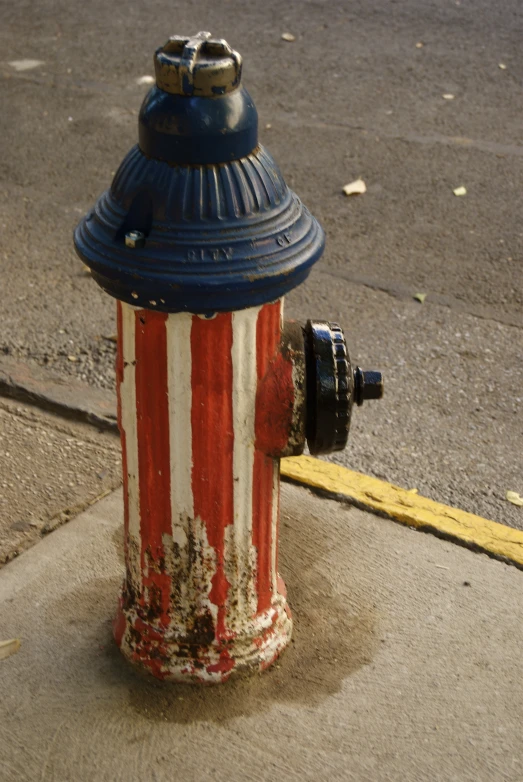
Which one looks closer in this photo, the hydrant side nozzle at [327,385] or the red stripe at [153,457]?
the red stripe at [153,457]

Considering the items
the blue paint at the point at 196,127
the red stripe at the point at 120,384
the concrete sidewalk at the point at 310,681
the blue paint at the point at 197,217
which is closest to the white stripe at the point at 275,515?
the concrete sidewalk at the point at 310,681

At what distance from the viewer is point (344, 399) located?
2.15 meters

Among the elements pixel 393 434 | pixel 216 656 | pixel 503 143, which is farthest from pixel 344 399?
pixel 503 143

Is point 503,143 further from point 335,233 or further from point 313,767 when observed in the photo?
point 313,767

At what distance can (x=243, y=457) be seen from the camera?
2160 mm

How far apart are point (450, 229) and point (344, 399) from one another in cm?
314

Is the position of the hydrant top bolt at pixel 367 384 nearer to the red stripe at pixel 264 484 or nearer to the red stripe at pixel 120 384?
the red stripe at pixel 264 484

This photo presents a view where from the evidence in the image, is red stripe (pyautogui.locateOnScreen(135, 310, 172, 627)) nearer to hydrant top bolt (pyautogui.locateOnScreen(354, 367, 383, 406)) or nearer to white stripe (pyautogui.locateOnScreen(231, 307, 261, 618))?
white stripe (pyautogui.locateOnScreen(231, 307, 261, 618))

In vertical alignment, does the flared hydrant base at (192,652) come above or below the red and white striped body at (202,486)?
below

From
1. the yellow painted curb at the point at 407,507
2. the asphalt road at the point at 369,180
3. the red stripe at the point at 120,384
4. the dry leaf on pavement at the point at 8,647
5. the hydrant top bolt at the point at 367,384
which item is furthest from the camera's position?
the asphalt road at the point at 369,180

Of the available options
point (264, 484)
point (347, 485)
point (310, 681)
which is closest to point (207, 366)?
point (264, 484)

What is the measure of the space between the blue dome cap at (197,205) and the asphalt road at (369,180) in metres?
1.60

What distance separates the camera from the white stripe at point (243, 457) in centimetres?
201

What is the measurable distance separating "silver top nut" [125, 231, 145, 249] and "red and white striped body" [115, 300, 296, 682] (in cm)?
16
